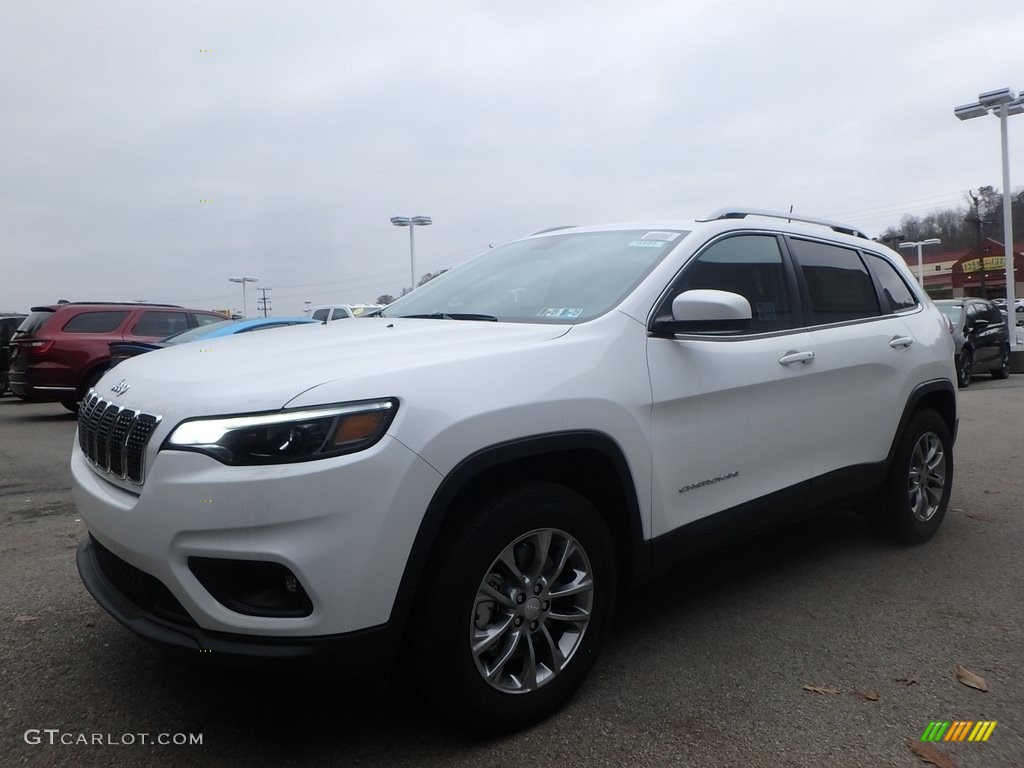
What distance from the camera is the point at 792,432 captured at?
3.53 meters

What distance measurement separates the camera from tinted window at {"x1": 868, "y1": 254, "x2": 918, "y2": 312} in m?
4.52

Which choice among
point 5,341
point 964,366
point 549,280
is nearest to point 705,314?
point 549,280

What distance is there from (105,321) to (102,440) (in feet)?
34.3

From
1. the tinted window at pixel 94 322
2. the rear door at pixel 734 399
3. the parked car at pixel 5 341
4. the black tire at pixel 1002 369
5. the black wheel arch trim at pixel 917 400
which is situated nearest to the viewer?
the rear door at pixel 734 399

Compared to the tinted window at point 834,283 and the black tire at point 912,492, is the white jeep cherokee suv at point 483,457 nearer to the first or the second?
the tinted window at point 834,283

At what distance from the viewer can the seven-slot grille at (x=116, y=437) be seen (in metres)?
2.30

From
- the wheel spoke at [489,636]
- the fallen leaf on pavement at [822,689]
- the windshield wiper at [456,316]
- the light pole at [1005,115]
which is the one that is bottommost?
the fallen leaf on pavement at [822,689]

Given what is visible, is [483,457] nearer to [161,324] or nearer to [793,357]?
[793,357]

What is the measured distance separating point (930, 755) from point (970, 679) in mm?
621

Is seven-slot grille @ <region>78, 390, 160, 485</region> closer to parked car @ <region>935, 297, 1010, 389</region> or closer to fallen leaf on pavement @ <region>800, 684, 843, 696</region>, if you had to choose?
fallen leaf on pavement @ <region>800, 684, 843, 696</region>

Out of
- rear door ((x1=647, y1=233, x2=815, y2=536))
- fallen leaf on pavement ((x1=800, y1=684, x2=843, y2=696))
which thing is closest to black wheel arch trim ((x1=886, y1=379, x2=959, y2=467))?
rear door ((x1=647, y1=233, x2=815, y2=536))

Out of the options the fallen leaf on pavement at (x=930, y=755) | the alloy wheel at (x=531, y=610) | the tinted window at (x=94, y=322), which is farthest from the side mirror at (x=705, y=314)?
the tinted window at (x=94, y=322)

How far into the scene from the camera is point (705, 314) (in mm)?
2850

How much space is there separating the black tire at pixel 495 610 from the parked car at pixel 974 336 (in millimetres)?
13359
